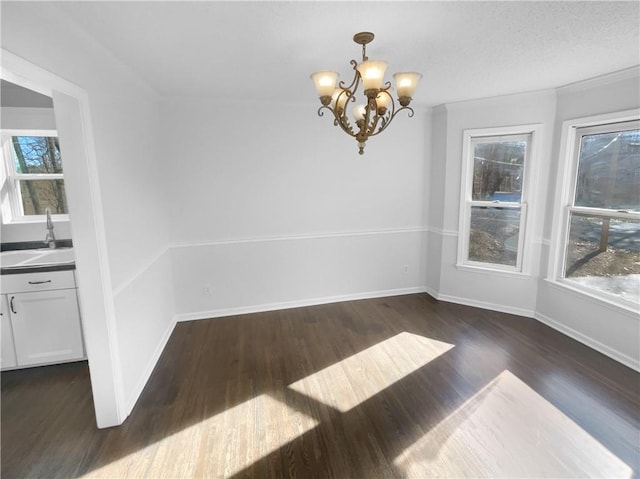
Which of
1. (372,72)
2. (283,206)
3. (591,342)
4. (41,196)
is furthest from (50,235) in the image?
(591,342)

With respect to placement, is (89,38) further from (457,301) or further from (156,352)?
(457,301)

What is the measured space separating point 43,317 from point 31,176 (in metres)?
1.40

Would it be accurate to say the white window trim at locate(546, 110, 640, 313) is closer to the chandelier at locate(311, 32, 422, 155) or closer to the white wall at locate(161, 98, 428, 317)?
the white wall at locate(161, 98, 428, 317)

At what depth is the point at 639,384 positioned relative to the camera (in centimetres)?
248

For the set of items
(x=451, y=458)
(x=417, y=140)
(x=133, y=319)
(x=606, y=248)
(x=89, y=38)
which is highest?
(x=89, y=38)

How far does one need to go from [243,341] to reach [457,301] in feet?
8.88

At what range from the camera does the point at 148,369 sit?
2.70 metres

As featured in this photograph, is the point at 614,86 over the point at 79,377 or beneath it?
over

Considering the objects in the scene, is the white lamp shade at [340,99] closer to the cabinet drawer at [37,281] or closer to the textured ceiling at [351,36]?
the textured ceiling at [351,36]

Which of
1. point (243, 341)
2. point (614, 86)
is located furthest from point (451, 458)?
point (614, 86)

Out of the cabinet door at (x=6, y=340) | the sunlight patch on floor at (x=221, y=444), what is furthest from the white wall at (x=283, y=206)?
the sunlight patch on floor at (x=221, y=444)

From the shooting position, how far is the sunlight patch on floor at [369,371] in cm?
242

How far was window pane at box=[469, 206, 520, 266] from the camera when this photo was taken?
3738 millimetres

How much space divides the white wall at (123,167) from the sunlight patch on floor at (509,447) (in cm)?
206
